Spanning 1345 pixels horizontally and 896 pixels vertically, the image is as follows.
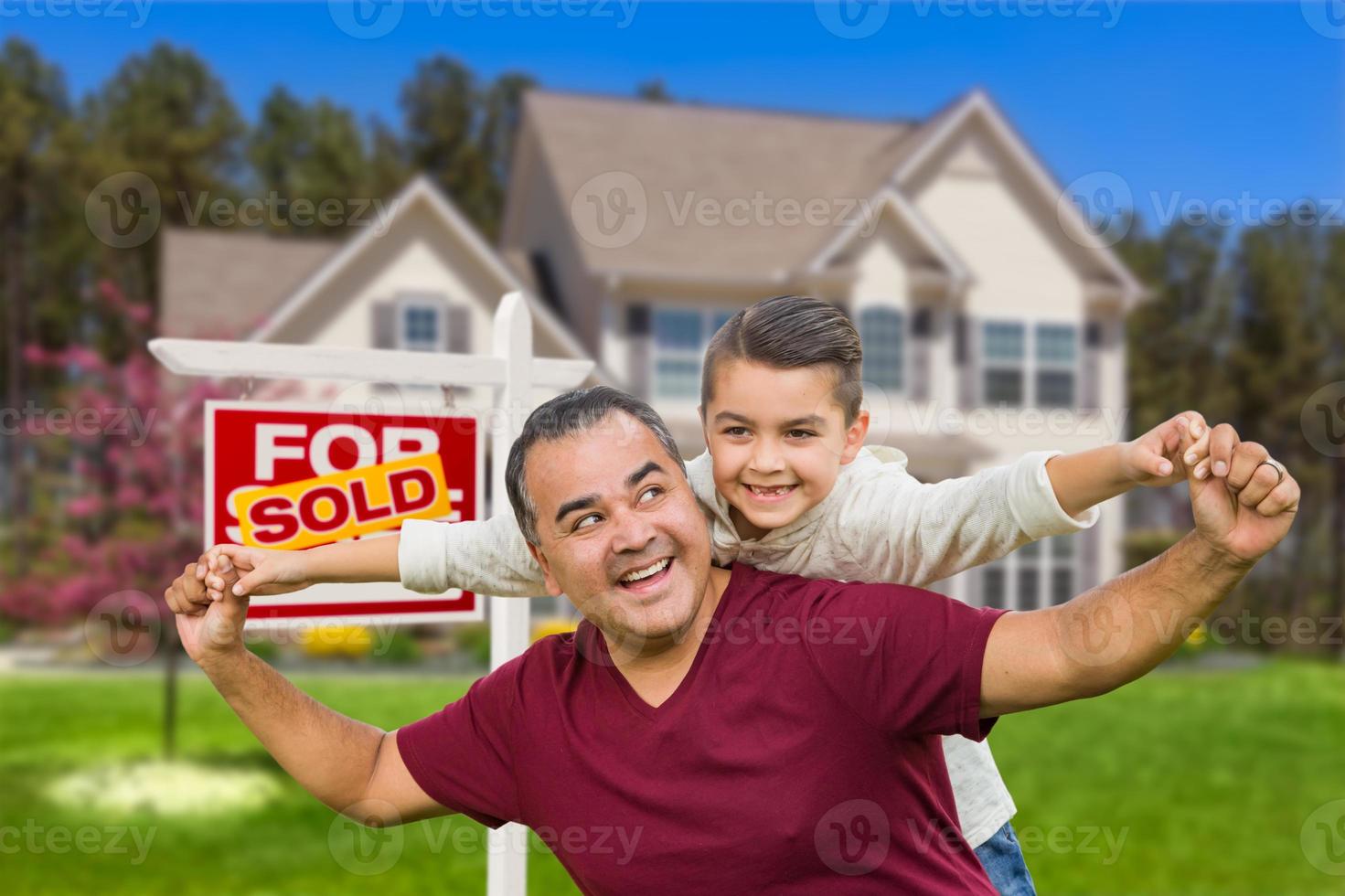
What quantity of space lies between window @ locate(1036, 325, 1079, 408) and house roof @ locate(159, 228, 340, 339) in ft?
35.7

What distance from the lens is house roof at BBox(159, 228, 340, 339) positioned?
2052cm

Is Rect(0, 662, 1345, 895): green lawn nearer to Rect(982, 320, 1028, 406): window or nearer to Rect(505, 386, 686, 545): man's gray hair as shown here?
Rect(505, 386, 686, 545): man's gray hair

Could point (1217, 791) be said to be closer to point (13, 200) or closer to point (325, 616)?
point (325, 616)

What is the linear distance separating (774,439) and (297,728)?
43.8 inches

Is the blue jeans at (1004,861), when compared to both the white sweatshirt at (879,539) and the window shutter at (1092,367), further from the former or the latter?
the window shutter at (1092,367)

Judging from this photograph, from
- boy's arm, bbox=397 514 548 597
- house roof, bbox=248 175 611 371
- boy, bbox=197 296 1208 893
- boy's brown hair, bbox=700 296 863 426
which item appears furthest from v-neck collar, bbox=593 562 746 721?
house roof, bbox=248 175 611 371

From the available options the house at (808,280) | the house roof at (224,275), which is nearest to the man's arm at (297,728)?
the house at (808,280)

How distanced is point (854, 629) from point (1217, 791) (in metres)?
11.3

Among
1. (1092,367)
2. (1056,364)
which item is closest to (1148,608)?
(1056,364)

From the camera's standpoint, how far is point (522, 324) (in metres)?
3.76

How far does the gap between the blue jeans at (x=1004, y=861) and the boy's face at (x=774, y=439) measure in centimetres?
81

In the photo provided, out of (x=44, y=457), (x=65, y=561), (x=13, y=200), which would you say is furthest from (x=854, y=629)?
(x=13, y=200)

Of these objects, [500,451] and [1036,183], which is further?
[1036,183]

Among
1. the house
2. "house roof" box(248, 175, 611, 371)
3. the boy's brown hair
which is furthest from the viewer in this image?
the house
